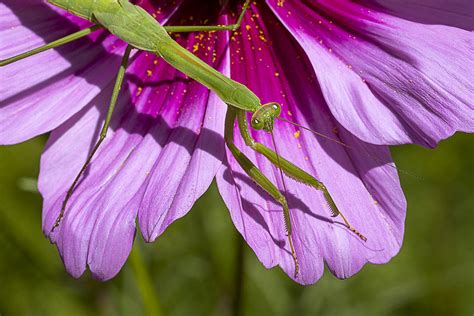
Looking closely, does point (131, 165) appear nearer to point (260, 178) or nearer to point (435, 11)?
point (260, 178)

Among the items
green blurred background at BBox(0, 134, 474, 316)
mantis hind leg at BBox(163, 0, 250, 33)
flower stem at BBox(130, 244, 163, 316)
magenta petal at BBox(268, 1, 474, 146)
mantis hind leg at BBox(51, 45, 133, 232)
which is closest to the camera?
magenta petal at BBox(268, 1, 474, 146)

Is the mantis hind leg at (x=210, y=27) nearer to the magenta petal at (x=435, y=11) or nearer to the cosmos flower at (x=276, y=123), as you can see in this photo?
the cosmos flower at (x=276, y=123)

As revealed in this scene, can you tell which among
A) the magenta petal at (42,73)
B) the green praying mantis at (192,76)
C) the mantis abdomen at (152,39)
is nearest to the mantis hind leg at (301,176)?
the green praying mantis at (192,76)

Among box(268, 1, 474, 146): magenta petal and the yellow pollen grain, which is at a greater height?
box(268, 1, 474, 146): magenta petal

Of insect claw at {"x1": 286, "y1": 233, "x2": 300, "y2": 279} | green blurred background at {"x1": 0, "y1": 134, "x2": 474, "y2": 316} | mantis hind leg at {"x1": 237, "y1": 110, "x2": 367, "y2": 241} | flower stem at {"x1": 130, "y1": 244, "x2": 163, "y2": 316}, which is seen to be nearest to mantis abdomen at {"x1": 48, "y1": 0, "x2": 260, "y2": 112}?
mantis hind leg at {"x1": 237, "y1": 110, "x2": 367, "y2": 241}

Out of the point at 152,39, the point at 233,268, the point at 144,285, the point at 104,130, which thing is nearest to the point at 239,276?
the point at 144,285

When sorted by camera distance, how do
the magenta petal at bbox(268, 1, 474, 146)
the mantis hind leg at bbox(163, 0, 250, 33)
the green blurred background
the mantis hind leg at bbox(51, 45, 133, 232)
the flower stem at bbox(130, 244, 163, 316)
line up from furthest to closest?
the green blurred background
the flower stem at bbox(130, 244, 163, 316)
the mantis hind leg at bbox(163, 0, 250, 33)
the mantis hind leg at bbox(51, 45, 133, 232)
the magenta petal at bbox(268, 1, 474, 146)

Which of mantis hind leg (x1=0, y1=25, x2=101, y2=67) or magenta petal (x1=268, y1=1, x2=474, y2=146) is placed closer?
magenta petal (x1=268, y1=1, x2=474, y2=146)

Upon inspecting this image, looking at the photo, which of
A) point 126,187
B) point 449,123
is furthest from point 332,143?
point 126,187

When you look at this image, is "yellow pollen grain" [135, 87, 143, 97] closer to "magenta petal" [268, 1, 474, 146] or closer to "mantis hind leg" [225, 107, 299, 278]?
"mantis hind leg" [225, 107, 299, 278]
